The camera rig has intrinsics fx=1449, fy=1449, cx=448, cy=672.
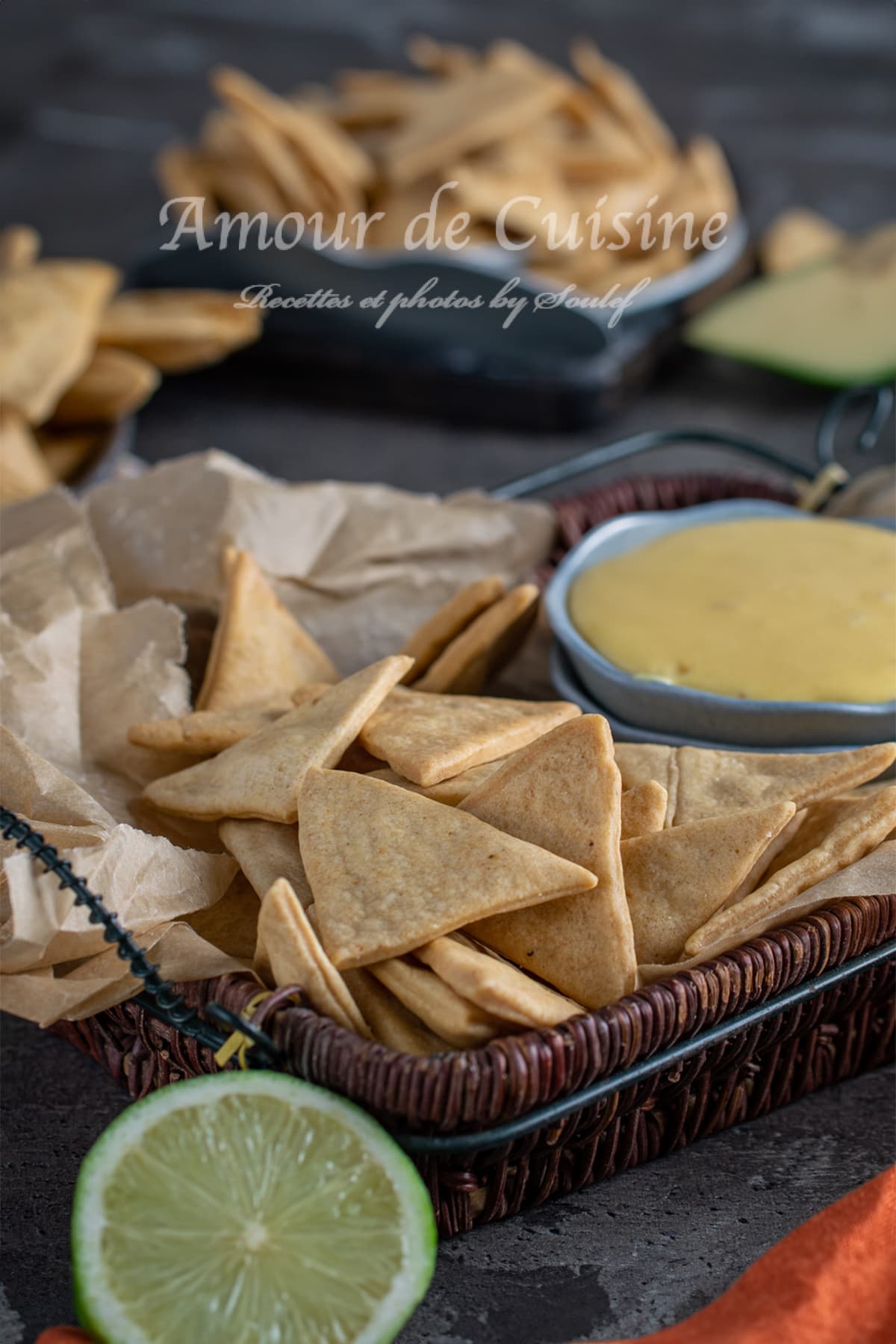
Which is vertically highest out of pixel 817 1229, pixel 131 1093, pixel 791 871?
pixel 791 871

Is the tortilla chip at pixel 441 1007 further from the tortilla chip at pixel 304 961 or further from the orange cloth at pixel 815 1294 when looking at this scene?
the orange cloth at pixel 815 1294

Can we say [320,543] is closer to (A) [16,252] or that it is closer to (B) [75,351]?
(B) [75,351]

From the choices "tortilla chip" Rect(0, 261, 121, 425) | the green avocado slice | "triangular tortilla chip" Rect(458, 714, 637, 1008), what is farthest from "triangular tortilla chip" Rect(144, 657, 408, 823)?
the green avocado slice

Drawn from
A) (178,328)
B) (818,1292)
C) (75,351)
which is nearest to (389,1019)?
(818,1292)

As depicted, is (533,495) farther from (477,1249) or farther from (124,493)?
(477,1249)

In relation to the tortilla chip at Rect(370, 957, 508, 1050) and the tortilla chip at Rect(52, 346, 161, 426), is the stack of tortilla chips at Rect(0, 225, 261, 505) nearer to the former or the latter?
the tortilla chip at Rect(52, 346, 161, 426)

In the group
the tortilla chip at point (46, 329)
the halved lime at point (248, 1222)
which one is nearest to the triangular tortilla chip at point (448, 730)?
→ the halved lime at point (248, 1222)

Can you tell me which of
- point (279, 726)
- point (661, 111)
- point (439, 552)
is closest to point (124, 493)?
point (439, 552)
